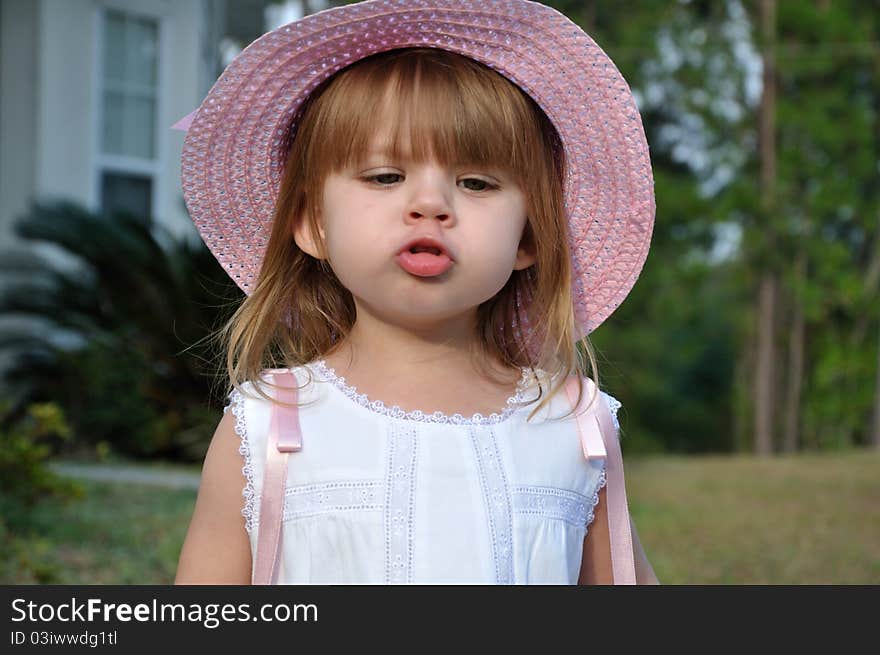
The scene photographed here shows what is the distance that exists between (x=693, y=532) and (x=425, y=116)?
4851 mm

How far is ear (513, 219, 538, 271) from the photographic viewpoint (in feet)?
6.55

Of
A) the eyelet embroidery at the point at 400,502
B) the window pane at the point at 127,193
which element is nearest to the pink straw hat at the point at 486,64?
the eyelet embroidery at the point at 400,502

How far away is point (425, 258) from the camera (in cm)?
174

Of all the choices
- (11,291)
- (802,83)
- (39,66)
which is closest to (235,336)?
(11,291)

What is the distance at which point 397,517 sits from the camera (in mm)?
1757

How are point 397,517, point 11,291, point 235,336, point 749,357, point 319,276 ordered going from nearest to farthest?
point 397,517
point 235,336
point 319,276
point 11,291
point 749,357

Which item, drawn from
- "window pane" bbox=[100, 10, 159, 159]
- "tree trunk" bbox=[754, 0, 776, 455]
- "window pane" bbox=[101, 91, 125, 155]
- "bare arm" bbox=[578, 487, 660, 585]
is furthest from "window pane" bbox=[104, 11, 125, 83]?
"tree trunk" bbox=[754, 0, 776, 455]

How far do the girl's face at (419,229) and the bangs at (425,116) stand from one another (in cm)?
2

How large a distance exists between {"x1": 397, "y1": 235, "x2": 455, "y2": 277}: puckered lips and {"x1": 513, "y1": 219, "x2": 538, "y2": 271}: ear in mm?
277

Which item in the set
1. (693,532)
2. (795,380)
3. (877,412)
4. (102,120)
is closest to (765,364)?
(877,412)

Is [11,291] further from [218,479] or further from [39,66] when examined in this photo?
[218,479]

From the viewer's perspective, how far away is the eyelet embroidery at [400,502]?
1732 mm

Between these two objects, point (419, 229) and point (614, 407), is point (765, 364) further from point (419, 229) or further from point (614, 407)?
point (419, 229)
